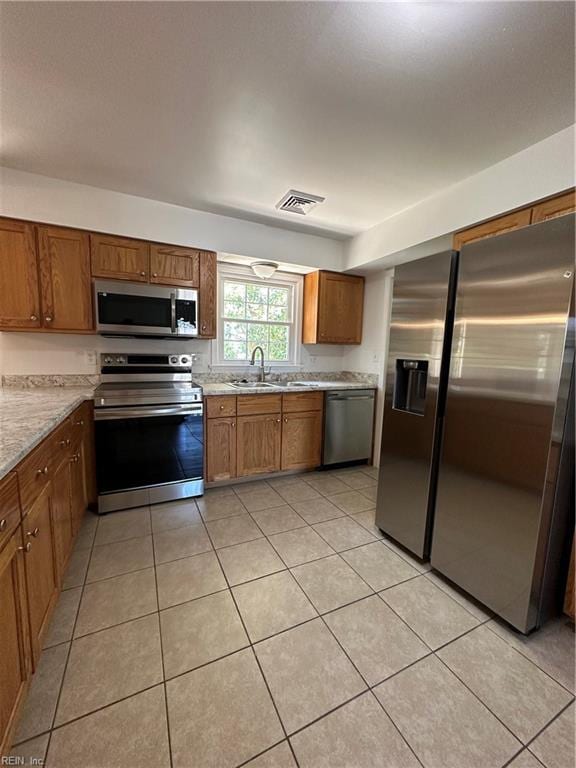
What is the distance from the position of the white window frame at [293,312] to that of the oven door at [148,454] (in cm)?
88

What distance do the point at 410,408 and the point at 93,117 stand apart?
2474mm

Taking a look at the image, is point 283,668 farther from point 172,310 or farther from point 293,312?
point 293,312

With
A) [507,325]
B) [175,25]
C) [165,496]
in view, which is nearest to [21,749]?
[165,496]

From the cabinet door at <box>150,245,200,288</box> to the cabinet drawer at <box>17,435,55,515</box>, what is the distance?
168 cm

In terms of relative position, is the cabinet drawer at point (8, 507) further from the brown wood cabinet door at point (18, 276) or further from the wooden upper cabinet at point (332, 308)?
the wooden upper cabinet at point (332, 308)

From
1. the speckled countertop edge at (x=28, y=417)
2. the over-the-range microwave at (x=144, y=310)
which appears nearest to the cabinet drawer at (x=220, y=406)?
the over-the-range microwave at (x=144, y=310)

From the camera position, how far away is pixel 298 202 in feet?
8.52

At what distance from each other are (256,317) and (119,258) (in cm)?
144

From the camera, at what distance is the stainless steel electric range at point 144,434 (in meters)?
2.40

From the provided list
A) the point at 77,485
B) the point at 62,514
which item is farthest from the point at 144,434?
the point at 62,514

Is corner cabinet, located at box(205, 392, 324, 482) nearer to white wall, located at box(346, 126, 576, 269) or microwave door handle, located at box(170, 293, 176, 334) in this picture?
microwave door handle, located at box(170, 293, 176, 334)

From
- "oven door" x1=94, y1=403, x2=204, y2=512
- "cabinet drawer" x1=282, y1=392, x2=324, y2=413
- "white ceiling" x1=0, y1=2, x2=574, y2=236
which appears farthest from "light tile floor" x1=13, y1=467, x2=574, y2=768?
"white ceiling" x1=0, y1=2, x2=574, y2=236

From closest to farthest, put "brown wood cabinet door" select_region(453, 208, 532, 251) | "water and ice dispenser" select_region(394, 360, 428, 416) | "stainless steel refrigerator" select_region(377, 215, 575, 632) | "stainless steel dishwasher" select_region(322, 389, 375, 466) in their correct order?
"stainless steel refrigerator" select_region(377, 215, 575, 632) → "brown wood cabinet door" select_region(453, 208, 532, 251) → "water and ice dispenser" select_region(394, 360, 428, 416) → "stainless steel dishwasher" select_region(322, 389, 375, 466)

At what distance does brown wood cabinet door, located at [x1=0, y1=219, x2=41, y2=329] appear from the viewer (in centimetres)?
232
